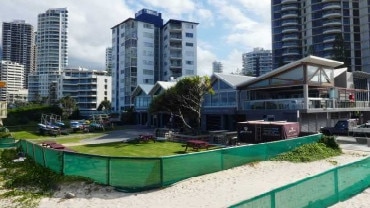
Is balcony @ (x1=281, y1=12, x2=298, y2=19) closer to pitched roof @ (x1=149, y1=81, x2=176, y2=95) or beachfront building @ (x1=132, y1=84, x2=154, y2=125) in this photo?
beachfront building @ (x1=132, y1=84, x2=154, y2=125)

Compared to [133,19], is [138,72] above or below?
below

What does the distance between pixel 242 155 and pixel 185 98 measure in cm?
1969

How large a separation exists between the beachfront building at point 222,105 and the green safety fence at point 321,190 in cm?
2901

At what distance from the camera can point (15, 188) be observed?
18141 mm

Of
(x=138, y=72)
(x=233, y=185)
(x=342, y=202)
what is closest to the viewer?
(x=342, y=202)

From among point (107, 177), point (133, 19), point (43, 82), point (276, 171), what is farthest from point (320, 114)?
point (43, 82)

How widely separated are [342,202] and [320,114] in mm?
27902

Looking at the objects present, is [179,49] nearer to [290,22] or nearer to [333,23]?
[290,22]

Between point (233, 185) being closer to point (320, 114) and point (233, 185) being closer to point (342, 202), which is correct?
point (342, 202)

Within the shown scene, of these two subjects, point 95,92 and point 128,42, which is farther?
point 95,92

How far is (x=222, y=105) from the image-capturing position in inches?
1828

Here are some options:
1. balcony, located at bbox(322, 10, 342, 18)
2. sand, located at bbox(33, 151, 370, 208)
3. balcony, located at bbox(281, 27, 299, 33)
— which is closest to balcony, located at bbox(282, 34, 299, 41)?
balcony, located at bbox(281, 27, 299, 33)

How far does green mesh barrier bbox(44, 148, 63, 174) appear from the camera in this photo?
1842cm

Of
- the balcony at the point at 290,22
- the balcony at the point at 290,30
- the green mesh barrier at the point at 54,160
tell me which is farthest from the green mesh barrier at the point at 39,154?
the balcony at the point at 290,22
